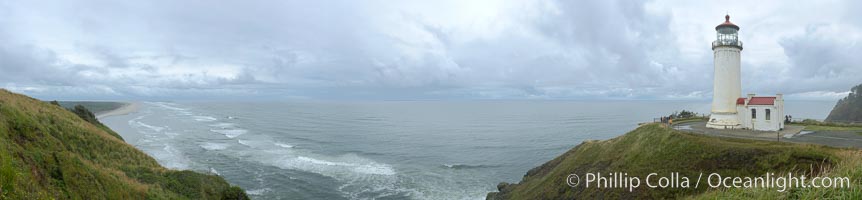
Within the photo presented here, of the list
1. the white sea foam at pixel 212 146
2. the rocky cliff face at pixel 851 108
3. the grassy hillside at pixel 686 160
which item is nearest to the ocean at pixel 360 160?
the white sea foam at pixel 212 146

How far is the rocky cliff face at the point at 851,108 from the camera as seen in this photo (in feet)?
285

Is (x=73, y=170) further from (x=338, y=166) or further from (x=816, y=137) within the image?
(x=816, y=137)

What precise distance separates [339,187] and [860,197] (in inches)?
1191

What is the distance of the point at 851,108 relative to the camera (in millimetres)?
90750

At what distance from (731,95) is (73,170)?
1387 inches

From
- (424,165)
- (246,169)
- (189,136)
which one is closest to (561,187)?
(424,165)

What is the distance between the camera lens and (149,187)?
57.0 ft

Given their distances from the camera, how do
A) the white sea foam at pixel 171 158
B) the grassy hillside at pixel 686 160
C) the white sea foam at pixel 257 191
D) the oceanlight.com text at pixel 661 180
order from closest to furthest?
the oceanlight.com text at pixel 661 180, the grassy hillside at pixel 686 160, the white sea foam at pixel 257 191, the white sea foam at pixel 171 158

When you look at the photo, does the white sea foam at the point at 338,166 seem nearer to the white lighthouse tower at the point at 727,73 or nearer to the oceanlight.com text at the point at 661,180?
the oceanlight.com text at the point at 661,180

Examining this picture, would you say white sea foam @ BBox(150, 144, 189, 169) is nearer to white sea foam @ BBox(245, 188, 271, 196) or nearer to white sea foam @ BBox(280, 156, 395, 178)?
white sea foam @ BBox(280, 156, 395, 178)

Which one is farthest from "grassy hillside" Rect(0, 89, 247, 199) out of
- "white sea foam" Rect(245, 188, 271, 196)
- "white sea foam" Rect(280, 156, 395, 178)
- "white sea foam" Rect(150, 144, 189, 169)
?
"white sea foam" Rect(280, 156, 395, 178)

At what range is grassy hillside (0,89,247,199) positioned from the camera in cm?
1022

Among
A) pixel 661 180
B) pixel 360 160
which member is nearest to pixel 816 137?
pixel 661 180

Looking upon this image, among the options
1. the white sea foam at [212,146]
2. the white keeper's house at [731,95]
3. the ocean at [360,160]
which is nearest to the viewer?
the white keeper's house at [731,95]
